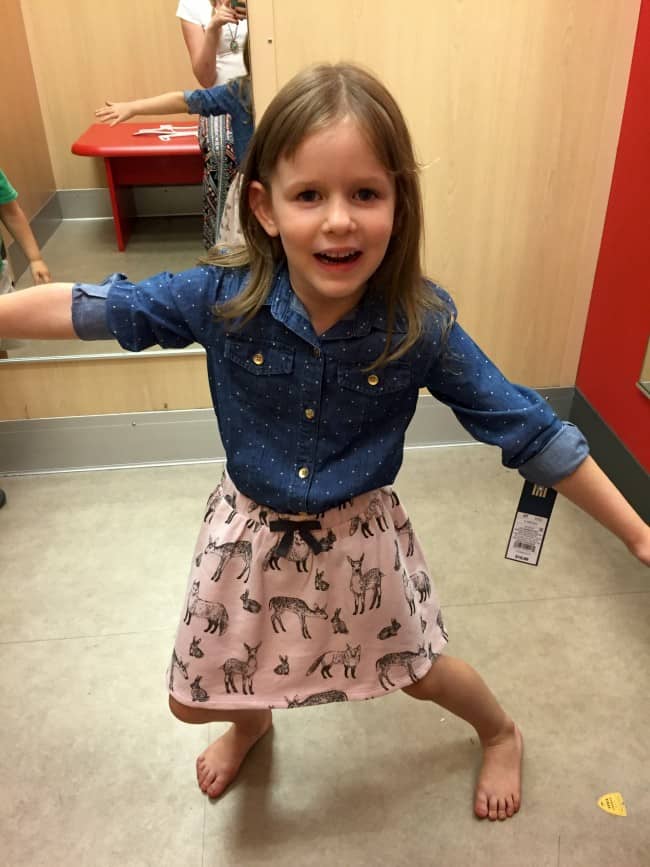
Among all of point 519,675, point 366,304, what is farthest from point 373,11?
point 519,675

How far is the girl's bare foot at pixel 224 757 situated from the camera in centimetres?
126

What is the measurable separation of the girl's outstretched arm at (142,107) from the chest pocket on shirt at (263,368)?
4.19 feet

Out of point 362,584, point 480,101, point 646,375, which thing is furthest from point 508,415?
point 480,101

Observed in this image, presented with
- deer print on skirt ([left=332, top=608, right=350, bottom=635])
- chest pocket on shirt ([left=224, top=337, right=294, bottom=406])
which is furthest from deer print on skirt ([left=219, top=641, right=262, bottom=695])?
chest pocket on shirt ([left=224, top=337, right=294, bottom=406])

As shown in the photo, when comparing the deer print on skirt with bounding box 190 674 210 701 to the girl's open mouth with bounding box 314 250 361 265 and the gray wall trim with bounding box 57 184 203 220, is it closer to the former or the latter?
the girl's open mouth with bounding box 314 250 361 265

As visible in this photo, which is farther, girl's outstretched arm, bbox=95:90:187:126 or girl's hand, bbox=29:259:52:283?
girl's hand, bbox=29:259:52:283

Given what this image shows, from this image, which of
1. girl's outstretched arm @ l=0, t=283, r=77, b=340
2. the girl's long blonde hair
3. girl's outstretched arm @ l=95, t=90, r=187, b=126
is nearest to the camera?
the girl's long blonde hair

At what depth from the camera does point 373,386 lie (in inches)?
35.1

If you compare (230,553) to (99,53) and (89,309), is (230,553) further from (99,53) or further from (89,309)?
(99,53)

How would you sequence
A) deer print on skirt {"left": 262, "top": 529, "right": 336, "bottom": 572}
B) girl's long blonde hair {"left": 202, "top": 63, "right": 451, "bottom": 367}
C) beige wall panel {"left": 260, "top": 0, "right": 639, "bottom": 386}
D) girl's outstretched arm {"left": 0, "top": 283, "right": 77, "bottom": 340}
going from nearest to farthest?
1. girl's long blonde hair {"left": 202, "top": 63, "right": 451, "bottom": 367}
2. girl's outstretched arm {"left": 0, "top": 283, "right": 77, "bottom": 340}
3. deer print on skirt {"left": 262, "top": 529, "right": 336, "bottom": 572}
4. beige wall panel {"left": 260, "top": 0, "right": 639, "bottom": 386}

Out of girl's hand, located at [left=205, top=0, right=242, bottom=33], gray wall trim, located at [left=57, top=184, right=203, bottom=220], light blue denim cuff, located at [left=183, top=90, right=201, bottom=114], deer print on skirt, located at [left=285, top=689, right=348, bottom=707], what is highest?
girl's hand, located at [left=205, top=0, right=242, bottom=33]

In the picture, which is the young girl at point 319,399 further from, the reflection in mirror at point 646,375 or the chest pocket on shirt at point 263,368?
the reflection in mirror at point 646,375

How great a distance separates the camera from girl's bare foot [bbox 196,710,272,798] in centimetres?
126

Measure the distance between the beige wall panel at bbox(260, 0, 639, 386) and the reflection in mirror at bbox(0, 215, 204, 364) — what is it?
533mm
